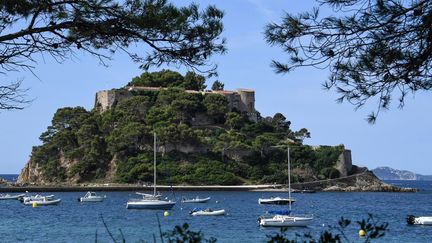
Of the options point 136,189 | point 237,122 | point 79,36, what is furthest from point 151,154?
point 79,36

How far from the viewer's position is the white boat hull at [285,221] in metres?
30.1

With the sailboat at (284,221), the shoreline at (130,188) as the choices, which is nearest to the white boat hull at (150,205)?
the sailboat at (284,221)

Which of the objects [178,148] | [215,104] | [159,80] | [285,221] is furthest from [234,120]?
[285,221]

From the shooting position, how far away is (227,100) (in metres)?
78.0

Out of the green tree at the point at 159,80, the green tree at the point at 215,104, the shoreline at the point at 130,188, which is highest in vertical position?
the green tree at the point at 159,80

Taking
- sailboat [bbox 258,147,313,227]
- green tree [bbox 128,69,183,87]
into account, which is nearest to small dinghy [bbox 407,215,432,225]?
sailboat [bbox 258,147,313,227]

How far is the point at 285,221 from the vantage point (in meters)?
30.8

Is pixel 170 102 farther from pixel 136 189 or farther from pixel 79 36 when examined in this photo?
pixel 79 36

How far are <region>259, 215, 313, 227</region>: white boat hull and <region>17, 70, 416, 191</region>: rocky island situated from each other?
38.2m

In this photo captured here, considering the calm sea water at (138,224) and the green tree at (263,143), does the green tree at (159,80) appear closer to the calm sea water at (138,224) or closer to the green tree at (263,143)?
the green tree at (263,143)

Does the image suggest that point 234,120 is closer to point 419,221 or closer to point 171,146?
point 171,146

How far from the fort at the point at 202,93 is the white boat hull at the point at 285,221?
157 ft

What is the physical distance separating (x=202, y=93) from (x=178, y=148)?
32.9 ft

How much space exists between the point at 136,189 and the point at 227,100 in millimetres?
17415
